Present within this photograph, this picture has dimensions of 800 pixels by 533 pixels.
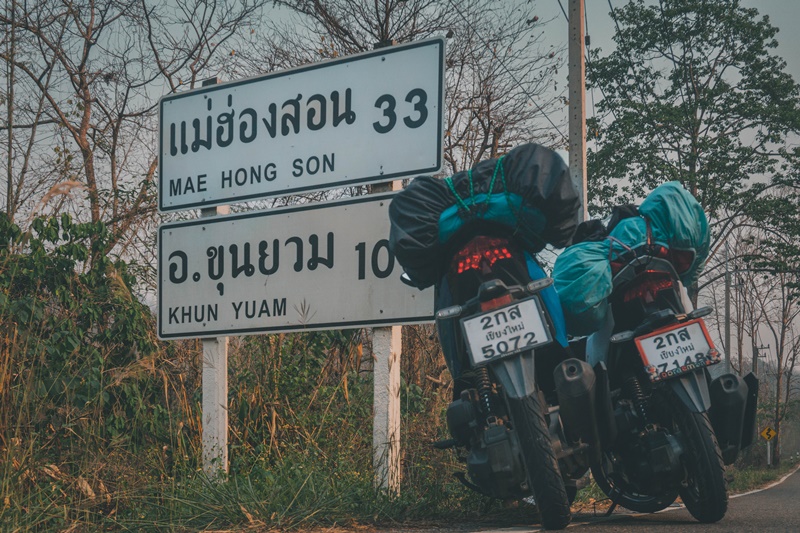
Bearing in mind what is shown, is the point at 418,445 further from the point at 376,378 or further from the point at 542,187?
the point at 542,187

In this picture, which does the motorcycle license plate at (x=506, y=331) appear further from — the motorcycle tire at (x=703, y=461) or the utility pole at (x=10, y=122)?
the utility pole at (x=10, y=122)

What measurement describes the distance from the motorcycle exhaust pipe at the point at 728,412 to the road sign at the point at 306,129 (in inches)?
77.2

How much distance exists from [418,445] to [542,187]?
245 cm

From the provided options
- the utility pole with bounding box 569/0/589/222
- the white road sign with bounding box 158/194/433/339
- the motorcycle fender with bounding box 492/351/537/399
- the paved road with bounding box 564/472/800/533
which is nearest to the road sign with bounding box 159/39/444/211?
the white road sign with bounding box 158/194/433/339

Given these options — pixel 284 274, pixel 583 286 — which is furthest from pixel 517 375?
pixel 284 274

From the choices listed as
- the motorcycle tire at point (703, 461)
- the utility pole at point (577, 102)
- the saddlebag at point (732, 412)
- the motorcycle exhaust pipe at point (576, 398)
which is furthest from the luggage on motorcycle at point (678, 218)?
the utility pole at point (577, 102)

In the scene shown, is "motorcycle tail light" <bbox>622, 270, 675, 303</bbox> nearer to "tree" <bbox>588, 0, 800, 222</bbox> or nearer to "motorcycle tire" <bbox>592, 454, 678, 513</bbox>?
"motorcycle tire" <bbox>592, 454, 678, 513</bbox>

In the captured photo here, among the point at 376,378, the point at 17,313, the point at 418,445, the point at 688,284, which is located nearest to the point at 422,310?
the point at 376,378

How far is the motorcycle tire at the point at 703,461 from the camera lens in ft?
14.0

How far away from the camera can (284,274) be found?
5828mm

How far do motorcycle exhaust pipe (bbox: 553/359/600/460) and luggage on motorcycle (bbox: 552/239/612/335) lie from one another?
379mm

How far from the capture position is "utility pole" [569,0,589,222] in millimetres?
8773

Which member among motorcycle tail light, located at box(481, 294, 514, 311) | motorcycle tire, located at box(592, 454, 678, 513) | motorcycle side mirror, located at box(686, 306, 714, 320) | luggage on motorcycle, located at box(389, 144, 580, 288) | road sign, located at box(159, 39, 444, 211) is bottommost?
motorcycle tire, located at box(592, 454, 678, 513)

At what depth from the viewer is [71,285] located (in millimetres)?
7277
